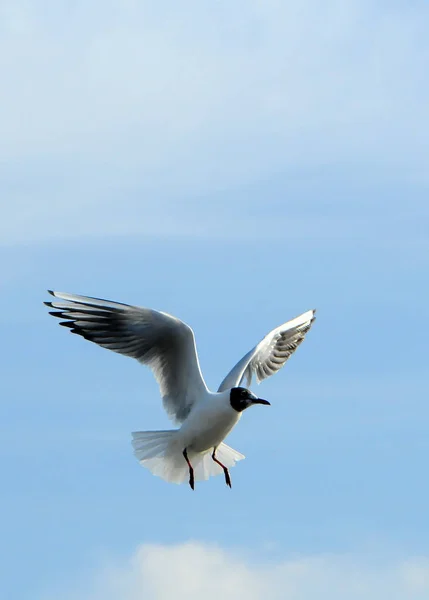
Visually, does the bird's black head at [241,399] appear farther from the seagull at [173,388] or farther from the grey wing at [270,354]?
the grey wing at [270,354]

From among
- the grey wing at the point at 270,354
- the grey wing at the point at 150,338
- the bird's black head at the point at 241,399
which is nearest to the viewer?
the bird's black head at the point at 241,399

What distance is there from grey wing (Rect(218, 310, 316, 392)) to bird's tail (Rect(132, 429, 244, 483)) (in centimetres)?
76

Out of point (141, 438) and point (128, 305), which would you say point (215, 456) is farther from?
point (128, 305)

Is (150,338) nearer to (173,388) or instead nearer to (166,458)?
(173,388)

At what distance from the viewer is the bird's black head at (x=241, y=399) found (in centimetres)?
1145

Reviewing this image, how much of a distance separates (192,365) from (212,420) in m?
0.71

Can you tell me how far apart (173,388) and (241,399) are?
0.99m

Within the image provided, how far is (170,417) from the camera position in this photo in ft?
40.1

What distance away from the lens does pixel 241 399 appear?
11.5 m

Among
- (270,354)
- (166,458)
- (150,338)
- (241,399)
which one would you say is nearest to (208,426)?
(241,399)

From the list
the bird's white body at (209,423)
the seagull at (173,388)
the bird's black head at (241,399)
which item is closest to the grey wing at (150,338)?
the seagull at (173,388)

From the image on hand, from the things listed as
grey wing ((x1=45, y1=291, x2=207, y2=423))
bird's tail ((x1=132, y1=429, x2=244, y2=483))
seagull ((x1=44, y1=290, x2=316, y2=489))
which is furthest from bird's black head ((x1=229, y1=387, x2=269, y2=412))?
bird's tail ((x1=132, y1=429, x2=244, y2=483))

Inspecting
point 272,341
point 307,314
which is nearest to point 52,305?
point 272,341

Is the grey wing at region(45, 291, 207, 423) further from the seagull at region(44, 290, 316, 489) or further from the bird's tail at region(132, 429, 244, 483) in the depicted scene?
the bird's tail at region(132, 429, 244, 483)
